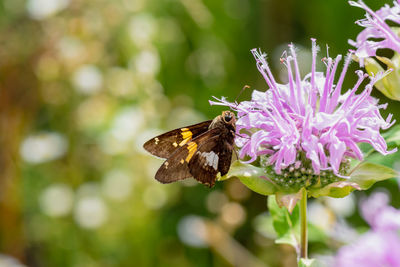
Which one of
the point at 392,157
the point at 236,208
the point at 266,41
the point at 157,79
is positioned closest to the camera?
the point at 392,157

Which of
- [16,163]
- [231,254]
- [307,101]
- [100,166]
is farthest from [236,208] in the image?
[16,163]

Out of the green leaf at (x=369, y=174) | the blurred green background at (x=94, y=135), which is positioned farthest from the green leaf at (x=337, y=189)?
the blurred green background at (x=94, y=135)

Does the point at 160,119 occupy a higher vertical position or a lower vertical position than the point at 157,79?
lower

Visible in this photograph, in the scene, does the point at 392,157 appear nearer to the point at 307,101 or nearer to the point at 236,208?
the point at 307,101

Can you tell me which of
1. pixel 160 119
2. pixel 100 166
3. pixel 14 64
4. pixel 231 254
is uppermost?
pixel 14 64

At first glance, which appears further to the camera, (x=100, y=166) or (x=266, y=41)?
(x=266, y=41)

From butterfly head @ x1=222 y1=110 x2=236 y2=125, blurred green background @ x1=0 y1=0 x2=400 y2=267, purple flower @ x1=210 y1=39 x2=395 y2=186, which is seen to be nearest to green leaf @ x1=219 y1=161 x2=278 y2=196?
purple flower @ x1=210 y1=39 x2=395 y2=186

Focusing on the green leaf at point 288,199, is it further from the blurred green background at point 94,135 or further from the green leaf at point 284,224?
the blurred green background at point 94,135
